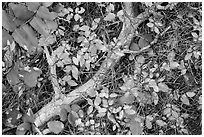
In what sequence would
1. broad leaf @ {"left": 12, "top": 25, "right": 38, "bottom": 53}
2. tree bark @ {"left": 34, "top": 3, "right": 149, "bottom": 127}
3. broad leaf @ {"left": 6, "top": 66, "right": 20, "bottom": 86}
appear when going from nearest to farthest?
broad leaf @ {"left": 12, "top": 25, "right": 38, "bottom": 53} < broad leaf @ {"left": 6, "top": 66, "right": 20, "bottom": 86} < tree bark @ {"left": 34, "top": 3, "right": 149, "bottom": 127}

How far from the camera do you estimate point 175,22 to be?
5.62ft

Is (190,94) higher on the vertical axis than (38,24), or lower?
lower

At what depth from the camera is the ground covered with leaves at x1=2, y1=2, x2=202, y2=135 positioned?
1682mm

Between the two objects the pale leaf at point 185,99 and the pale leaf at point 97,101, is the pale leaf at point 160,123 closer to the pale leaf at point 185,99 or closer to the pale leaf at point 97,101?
the pale leaf at point 185,99

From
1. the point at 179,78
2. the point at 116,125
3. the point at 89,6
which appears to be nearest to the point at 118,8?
the point at 89,6

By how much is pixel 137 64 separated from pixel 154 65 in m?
0.09

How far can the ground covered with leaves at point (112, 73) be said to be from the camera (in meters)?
1.68

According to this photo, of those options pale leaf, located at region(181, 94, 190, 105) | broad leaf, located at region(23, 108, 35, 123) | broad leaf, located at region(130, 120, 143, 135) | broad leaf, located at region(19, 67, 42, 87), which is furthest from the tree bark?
pale leaf, located at region(181, 94, 190, 105)

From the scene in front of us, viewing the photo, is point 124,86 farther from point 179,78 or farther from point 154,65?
point 179,78

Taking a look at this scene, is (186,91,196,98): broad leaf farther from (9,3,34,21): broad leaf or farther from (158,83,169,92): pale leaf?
(9,3,34,21): broad leaf

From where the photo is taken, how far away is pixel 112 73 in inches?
69.2

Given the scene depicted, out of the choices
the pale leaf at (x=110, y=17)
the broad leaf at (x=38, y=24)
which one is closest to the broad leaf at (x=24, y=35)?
the broad leaf at (x=38, y=24)

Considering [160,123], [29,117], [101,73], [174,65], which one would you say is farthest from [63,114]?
[174,65]

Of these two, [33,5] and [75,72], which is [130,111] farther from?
[33,5]
